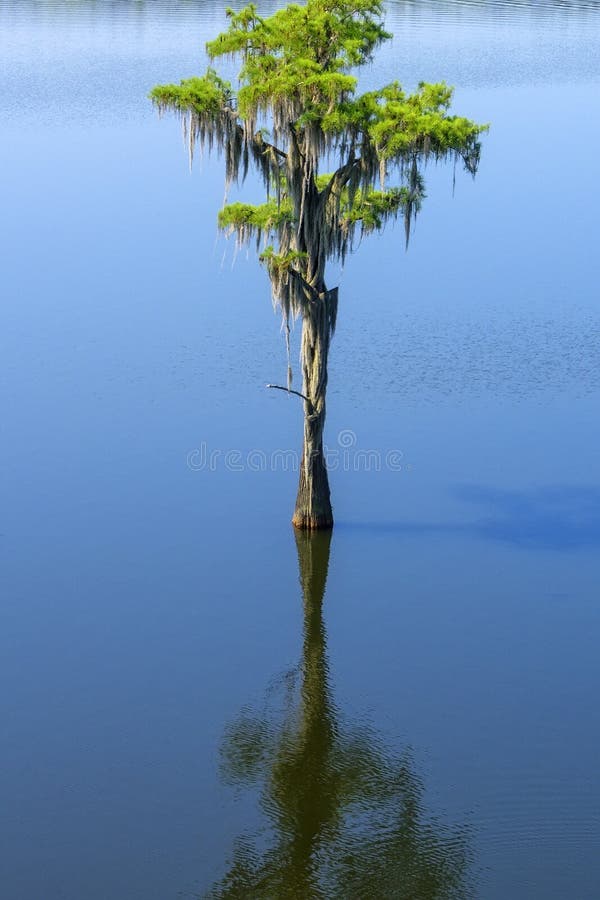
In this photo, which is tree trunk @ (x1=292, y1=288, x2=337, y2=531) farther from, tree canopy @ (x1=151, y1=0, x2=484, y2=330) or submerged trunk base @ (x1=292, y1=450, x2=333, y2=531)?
tree canopy @ (x1=151, y1=0, x2=484, y2=330)

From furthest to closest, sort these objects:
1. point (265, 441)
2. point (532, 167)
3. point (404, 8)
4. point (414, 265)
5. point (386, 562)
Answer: point (404, 8), point (532, 167), point (414, 265), point (265, 441), point (386, 562)

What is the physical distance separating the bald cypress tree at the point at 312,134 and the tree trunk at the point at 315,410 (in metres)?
0.04

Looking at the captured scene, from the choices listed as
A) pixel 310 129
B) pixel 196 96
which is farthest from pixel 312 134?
pixel 196 96

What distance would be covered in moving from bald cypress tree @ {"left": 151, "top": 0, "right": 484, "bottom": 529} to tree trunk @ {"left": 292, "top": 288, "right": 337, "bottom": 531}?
0.04m

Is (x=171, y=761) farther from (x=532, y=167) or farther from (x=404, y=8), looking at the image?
(x=404, y=8)

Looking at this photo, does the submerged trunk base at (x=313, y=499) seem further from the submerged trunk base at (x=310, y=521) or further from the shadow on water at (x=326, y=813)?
the shadow on water at (x=326, y=813)

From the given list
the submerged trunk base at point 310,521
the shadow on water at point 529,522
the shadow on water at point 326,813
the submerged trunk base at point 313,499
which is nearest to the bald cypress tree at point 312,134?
the submerged trunk base at point 313,499

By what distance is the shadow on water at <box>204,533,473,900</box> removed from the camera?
18.9 m

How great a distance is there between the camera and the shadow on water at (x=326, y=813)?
18875 millimetres

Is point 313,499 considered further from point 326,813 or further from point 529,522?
point 326,813

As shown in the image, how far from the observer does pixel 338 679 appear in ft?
81.5

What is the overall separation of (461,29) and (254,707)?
3567 inches

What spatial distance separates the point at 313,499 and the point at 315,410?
85.6 inches

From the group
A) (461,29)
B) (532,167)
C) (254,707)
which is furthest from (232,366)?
(461,29)
